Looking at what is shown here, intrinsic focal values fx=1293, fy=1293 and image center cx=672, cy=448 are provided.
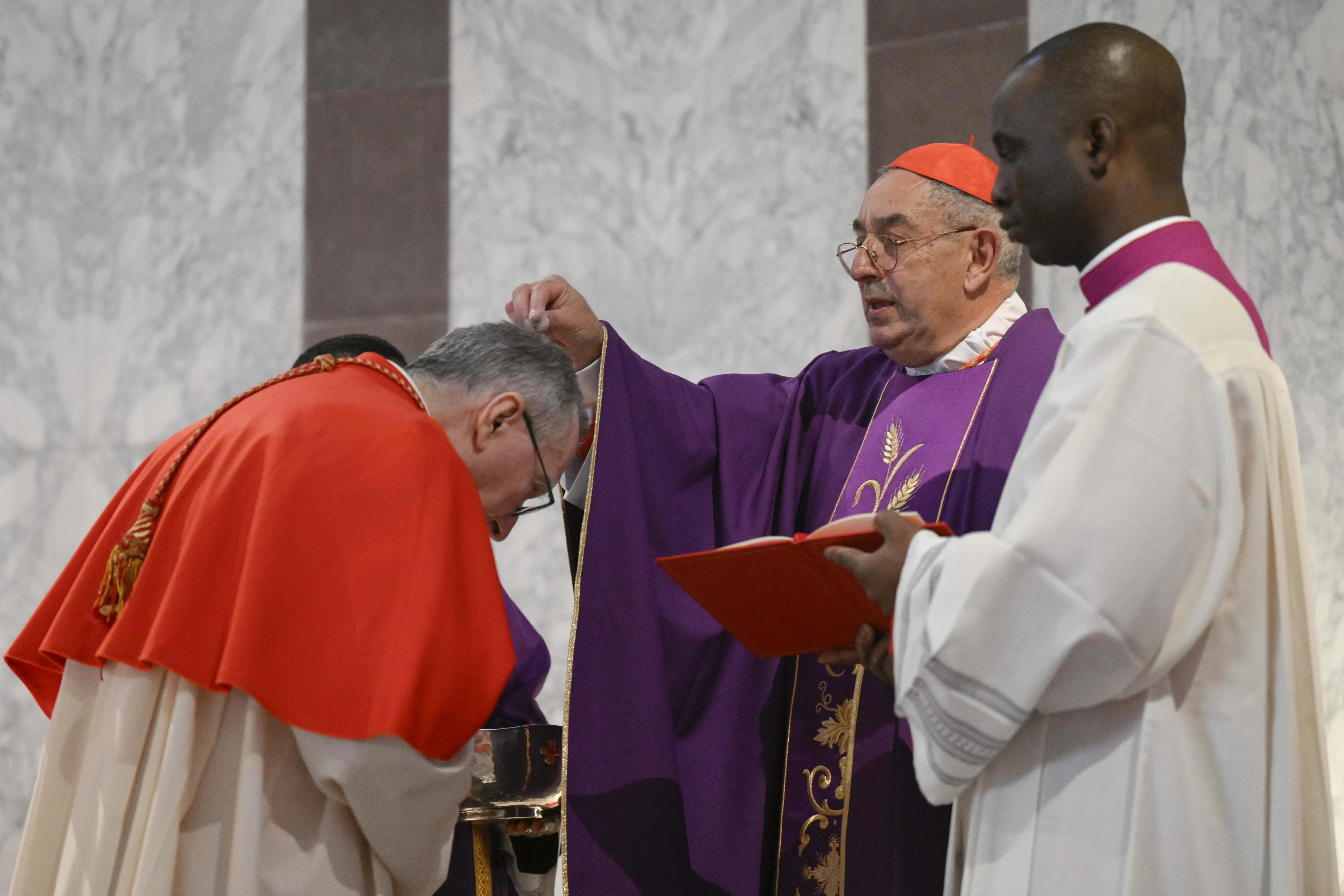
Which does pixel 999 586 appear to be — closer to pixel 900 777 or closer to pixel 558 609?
pixel 900 777

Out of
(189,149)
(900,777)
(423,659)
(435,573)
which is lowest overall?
(900,777)

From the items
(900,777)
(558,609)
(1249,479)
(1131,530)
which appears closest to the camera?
(1131,530)

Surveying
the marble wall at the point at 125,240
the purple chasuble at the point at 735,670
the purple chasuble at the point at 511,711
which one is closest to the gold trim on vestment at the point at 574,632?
the purple chasuble at the point at 735,670

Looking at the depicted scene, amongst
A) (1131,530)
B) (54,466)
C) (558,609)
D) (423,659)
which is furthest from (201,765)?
(54,466)

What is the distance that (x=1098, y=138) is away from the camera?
1874mm

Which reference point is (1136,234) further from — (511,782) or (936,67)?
(936,67)

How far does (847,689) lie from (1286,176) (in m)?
2.24

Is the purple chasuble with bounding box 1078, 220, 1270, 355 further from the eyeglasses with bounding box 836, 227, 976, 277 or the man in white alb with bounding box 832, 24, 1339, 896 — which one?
the eyeglasses with bounding box 836, 227, 976, 277

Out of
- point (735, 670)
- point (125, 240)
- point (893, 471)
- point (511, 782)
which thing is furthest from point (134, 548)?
point (125, 240)

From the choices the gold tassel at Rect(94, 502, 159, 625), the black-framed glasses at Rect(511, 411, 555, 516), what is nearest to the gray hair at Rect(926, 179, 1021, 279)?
the black-framed glasses at Rect(511, 411, 555, 516)

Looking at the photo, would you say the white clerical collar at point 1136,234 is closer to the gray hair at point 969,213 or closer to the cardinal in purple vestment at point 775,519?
the cardinal in purple vestment at point 775,519

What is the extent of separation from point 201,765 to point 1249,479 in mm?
1572

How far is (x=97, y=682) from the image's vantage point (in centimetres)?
210

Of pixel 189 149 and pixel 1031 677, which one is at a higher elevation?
pixel 189 149
